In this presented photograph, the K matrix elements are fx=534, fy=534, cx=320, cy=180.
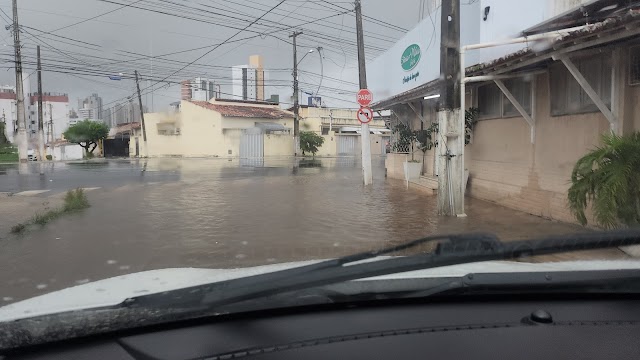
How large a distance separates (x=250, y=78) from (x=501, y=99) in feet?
71.2

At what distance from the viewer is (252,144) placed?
4266 centimetres

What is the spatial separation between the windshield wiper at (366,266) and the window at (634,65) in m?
5.19

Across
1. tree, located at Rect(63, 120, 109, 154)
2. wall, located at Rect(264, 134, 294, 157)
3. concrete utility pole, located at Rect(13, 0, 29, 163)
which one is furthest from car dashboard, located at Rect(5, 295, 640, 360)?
tree, located at Rect(63, 120, 109, 154)

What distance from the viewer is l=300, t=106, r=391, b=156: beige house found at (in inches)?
1913

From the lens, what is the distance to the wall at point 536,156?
7.95 m

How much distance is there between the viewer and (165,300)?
1927 mm

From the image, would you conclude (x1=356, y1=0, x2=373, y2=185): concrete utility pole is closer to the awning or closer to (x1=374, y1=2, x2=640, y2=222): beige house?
(x1=374, y1=2, x2=640, y2=222): beige house

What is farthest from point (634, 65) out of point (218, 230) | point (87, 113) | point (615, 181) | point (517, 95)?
point (87, 113)

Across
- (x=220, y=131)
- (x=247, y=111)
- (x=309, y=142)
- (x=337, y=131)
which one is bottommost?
(x=309, y=142)

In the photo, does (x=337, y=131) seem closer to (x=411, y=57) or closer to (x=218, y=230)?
(x=411, y=57)

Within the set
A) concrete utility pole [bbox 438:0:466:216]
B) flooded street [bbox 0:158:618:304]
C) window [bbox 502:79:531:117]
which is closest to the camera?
flooded street [bbox 0:158:618:304]

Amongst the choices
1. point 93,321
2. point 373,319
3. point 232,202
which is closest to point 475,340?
point 373,319

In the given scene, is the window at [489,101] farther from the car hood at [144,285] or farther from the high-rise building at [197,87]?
the high-rise building at [197,87]

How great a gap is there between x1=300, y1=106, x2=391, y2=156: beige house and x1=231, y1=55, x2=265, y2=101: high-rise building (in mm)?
14403
